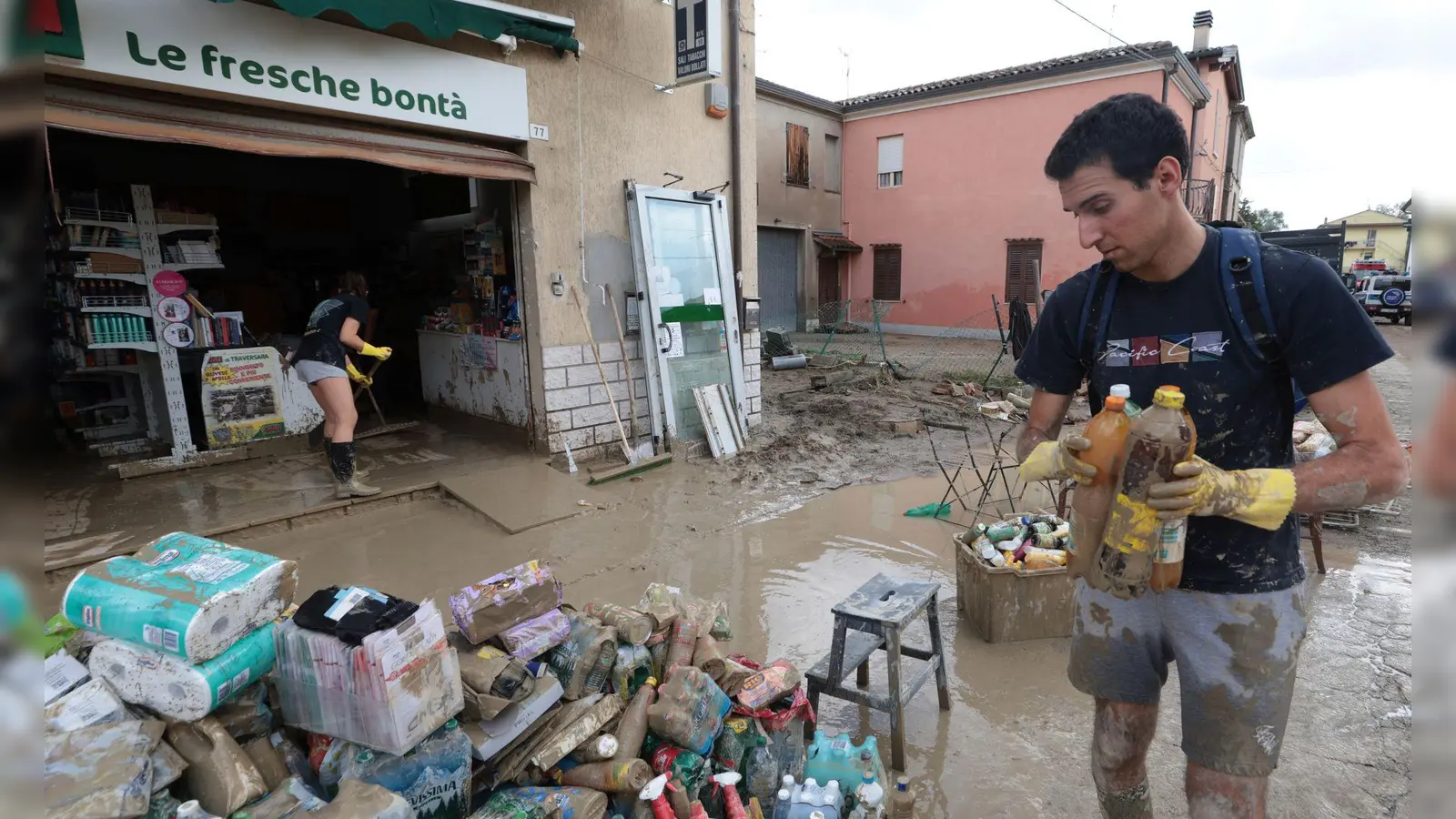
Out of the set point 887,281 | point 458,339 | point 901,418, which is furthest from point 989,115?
point 458,339

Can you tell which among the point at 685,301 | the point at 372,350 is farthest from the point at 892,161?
the point at 372,350

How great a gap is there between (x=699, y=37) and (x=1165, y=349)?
6055mm

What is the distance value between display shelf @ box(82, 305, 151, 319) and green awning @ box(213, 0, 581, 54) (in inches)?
115

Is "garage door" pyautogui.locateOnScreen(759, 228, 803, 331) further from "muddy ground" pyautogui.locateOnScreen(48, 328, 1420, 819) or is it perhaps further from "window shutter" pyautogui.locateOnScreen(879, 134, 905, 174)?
"muddy ground" pyautogui.locateOnScreen(48, 328, 1420, 819)

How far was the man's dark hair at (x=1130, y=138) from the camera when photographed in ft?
6.06

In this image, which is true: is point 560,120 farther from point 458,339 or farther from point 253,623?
point 253,623

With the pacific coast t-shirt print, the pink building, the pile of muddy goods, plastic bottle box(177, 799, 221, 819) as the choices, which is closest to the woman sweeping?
the pile of muddy goods

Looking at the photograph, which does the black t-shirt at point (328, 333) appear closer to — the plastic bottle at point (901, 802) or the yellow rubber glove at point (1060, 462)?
the plastic bottle at point (901, 802)

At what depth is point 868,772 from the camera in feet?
8.67

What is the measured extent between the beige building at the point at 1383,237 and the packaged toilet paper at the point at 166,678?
9.06 feet

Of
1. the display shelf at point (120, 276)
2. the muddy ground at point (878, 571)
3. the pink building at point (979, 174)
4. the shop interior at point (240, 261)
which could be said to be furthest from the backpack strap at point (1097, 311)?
the pink building at point (979, 174)

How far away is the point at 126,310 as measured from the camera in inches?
241

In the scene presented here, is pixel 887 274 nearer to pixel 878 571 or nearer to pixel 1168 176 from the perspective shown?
pixel 878 571

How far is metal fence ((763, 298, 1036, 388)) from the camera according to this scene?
42.3 ft
